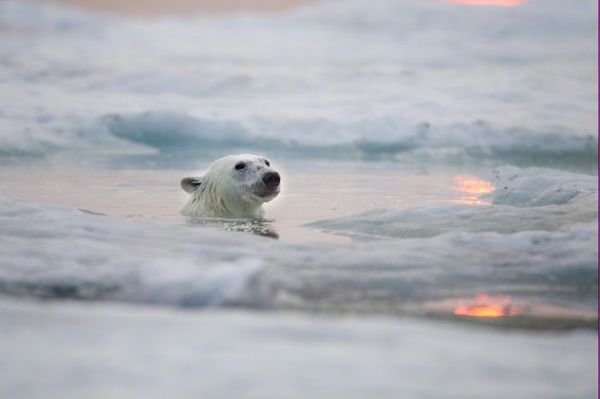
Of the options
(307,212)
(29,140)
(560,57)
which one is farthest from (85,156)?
(560,57)

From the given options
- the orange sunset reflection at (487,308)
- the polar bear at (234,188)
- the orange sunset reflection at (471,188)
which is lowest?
the orange sunset reflection at (487,308)

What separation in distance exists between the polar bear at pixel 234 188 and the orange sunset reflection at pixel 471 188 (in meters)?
2.41

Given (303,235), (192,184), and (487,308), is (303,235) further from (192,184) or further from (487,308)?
(487,308)

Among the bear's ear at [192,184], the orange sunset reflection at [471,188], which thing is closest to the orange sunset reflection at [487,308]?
the bear's ear at [192,184]

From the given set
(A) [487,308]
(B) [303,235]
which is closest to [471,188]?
(B) [303,235]

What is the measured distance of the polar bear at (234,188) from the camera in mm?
7649

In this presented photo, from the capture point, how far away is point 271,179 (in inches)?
299

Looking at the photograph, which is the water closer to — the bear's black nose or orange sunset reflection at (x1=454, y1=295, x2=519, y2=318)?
orange sunset reflection at (x1=454, y1=295, x2=519, y2=318)

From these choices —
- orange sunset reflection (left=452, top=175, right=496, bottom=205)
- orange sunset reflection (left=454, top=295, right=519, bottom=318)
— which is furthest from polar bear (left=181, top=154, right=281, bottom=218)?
orange sunset reflection (left=454, top=295, right=519, bottom=318)

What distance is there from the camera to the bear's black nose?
24.8 ft

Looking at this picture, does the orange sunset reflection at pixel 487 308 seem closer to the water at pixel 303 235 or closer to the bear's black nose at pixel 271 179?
the water at pixel 303 235

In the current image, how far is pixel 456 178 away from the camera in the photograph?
12.2 m

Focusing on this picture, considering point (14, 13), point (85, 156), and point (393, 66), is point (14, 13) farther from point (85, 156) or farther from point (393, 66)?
point (85, 156)

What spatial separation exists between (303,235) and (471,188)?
4.39m
